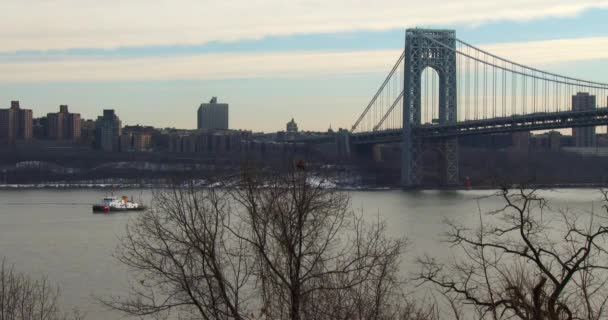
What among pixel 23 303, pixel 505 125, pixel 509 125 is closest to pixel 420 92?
pixel 505 125

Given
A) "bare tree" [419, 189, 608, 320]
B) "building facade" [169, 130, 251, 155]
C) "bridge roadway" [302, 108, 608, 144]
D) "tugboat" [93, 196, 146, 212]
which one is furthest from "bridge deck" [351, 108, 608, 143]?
"building facade" [169, 130, 251, 155]

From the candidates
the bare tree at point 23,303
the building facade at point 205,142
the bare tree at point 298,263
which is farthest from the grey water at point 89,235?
the building facade at point 205,142

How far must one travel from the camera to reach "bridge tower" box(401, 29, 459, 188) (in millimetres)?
42781

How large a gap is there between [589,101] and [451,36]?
6.45 metres

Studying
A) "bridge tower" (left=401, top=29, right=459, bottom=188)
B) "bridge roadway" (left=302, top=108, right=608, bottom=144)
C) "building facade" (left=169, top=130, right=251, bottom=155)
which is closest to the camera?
"bridge roadway" (left=302, top=108, right=608, bottom=144)

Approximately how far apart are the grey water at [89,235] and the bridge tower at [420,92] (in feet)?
20.2

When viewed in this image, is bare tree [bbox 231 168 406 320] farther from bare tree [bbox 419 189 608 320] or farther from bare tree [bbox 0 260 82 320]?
bare tree [bbox 0 260 82 320]

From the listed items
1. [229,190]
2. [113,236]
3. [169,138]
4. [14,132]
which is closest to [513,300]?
[229,190]

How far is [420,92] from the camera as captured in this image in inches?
1742

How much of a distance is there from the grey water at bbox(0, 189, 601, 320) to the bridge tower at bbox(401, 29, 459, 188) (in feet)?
20.2

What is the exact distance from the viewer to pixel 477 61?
1754 inches

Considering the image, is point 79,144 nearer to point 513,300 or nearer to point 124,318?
point 124,318

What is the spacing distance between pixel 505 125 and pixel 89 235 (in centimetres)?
2131

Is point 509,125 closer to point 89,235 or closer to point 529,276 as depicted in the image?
point 89,235
